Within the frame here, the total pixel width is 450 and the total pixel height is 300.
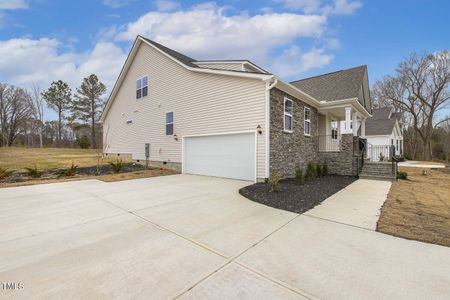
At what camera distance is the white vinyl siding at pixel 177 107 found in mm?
8812

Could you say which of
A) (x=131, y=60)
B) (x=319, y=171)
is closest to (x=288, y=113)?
(x=319, y=171)

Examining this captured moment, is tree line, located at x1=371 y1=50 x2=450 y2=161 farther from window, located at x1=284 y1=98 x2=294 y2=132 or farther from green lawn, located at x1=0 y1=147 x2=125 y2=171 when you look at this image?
green lawn, located at x1=0 y1=147 x2=125 y2=171

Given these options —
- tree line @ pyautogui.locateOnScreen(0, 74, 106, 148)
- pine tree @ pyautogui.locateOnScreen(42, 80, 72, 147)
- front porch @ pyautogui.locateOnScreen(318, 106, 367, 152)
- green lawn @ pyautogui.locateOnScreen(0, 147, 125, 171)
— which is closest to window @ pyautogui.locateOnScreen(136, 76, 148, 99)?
green lawn @ pyautogui.locateOnScreen(0, 147, 125, 171)

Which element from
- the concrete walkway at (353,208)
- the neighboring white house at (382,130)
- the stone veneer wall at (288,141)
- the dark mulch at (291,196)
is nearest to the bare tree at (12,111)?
the stone veneer wall at (288,141)

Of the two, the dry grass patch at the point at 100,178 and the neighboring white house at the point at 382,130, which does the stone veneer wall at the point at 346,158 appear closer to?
the dry grass patch at the point at 100,178

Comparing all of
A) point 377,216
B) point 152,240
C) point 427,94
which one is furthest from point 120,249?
point 427,94

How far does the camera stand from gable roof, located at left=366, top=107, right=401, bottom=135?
22906 mm

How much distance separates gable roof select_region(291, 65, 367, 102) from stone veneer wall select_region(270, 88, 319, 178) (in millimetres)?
2199

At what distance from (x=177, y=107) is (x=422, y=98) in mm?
32894

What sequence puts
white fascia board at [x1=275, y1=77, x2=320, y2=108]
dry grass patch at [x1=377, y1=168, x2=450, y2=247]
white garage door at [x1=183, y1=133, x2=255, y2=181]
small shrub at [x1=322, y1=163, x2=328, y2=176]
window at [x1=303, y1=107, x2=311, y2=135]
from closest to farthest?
dry grass patch at [x1=377, y1=168, x2=450, y2=247] < white fascia board at [x1=275, y1=77, x2=320, y2=108] < white garage door at [x1=183, y1=133, x2=255, y2=181] < small shrub at [x1=322, y1=163, x2=328, y2=176] < window at [x1=303, y1=107, x2=311, y2=135]

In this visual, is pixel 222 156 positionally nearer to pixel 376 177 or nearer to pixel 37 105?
pixel 376 177

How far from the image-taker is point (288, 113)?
9.73 meters

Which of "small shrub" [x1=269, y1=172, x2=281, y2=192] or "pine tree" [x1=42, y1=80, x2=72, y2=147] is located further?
"pine tree" [x1=42, y1=80, x2=72, y2=147]

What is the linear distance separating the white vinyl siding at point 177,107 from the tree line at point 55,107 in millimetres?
17746
